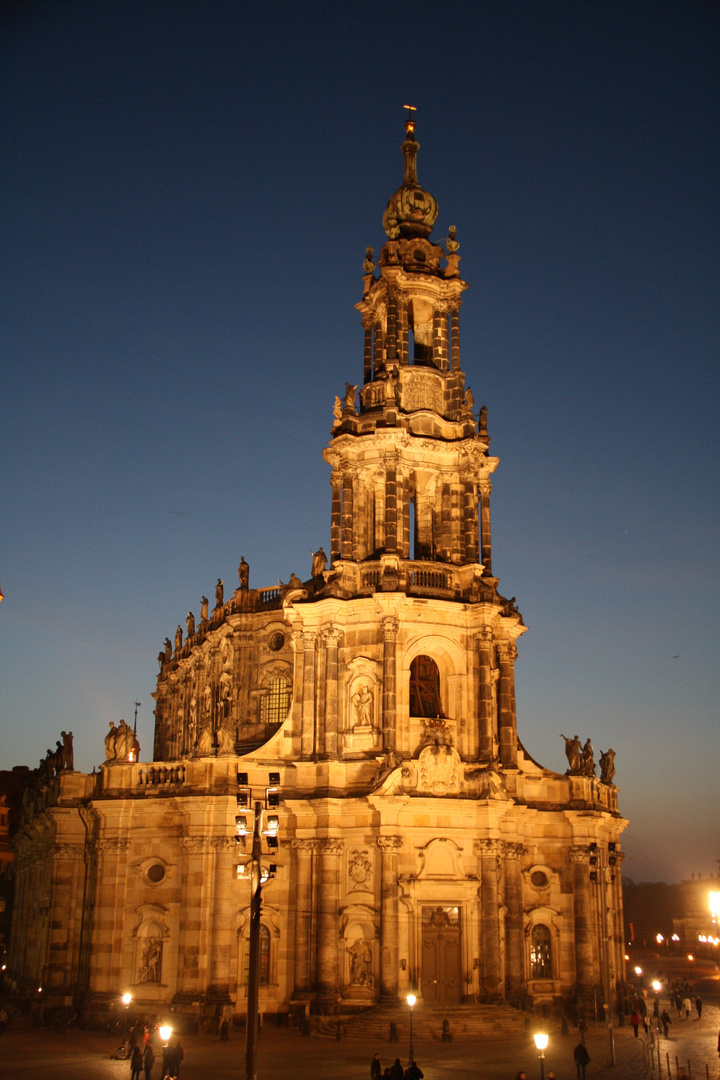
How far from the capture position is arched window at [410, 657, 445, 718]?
45875 mm

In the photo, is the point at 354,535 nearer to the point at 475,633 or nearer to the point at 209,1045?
the point at 475,633

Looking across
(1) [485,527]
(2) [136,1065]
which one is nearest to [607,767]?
(1) [485,527]

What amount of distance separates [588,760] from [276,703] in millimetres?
Answer: 14675

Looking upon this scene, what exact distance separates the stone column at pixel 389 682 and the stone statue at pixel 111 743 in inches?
442

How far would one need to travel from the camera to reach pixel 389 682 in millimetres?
44188

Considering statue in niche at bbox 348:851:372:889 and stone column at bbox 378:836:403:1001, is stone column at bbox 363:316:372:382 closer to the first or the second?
stone column at bbox 378:836:403:1001

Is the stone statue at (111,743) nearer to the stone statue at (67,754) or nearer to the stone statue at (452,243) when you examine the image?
the stone statue at (67,754)

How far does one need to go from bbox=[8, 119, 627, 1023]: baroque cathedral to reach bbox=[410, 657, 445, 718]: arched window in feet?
0.30

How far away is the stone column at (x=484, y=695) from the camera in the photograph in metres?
45.1

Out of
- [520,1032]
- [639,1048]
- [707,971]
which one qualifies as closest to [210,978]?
[520,1032]

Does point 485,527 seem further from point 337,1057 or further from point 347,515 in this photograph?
point 337,1057

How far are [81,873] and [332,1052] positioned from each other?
575 inches

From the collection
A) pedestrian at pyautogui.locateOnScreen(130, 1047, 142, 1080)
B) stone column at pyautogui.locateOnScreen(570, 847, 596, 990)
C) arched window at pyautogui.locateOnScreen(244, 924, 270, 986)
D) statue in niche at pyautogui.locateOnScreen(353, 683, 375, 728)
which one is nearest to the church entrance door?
stone column at pyautogui.locateOnScreen(570, 847, 596, 990)

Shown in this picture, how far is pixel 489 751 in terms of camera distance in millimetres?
44875
